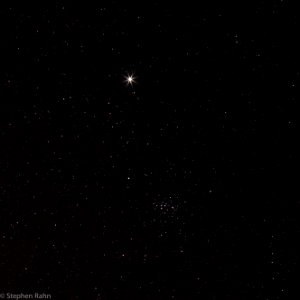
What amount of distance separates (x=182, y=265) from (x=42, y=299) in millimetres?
482

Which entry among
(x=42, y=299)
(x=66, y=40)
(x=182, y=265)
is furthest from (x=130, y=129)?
(x=42, y=299)

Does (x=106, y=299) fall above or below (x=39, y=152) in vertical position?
below

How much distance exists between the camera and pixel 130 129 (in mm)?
1000

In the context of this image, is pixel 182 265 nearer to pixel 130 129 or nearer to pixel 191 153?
pixel 191 153

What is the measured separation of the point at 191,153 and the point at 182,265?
1.23 ft

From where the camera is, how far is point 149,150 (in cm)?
101

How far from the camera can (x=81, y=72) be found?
98 centimetres

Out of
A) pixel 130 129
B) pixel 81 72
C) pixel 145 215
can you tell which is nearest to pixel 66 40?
pixel 81 72

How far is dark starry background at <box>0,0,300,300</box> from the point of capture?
0.95 metres

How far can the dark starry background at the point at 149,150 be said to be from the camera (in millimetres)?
953

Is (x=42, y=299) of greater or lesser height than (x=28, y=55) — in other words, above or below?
below

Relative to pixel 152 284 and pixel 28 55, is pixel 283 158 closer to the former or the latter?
pixel 152 284

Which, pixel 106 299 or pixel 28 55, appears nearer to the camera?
pixel 28 55

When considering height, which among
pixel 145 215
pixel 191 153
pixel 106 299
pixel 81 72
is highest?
pixel 81 72
